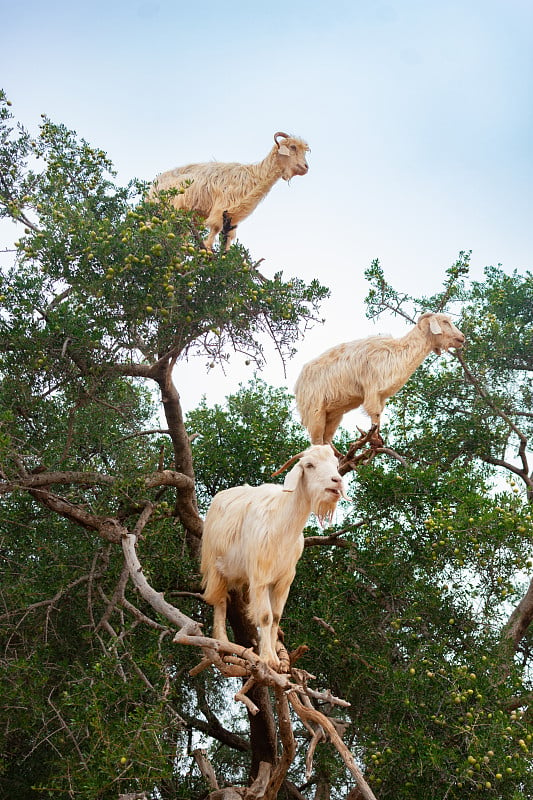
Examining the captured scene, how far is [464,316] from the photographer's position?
11.1 m

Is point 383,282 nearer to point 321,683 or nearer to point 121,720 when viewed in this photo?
point 321,683

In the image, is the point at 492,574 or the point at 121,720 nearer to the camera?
the point at 121,720

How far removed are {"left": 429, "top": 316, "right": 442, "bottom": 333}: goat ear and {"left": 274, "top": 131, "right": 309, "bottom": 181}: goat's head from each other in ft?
7.11

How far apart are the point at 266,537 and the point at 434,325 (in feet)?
8.86

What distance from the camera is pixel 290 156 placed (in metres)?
8.52

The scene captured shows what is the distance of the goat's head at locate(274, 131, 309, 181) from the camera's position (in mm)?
8523

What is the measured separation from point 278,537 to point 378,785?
2.88 metres

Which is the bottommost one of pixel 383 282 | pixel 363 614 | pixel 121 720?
pixel 121 720

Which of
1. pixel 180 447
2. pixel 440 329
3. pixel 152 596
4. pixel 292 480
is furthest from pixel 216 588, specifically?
pixel 440 329

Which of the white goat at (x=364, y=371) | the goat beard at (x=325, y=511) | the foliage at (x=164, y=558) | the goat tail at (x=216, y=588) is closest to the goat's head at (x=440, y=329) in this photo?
the white goat at (x=364, y=371)

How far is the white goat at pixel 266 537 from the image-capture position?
5551 mm

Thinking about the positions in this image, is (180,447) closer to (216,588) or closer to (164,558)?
(164,558)

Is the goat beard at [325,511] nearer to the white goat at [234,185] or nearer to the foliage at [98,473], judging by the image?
the foliage at [98,473]

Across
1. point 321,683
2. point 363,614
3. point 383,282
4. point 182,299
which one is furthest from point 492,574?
point 182,299
